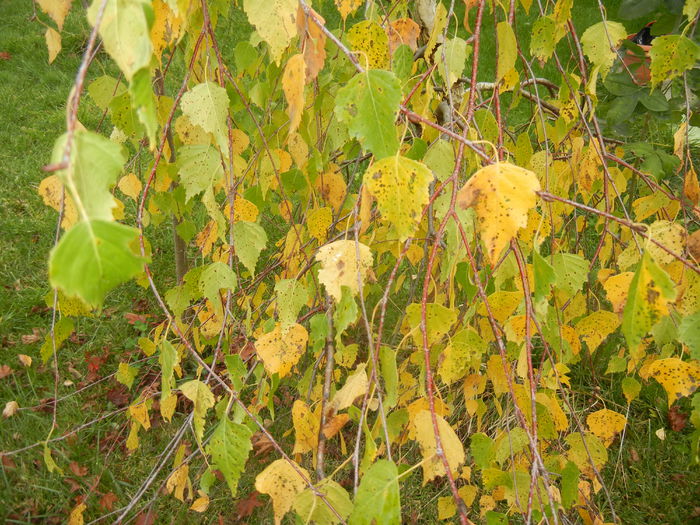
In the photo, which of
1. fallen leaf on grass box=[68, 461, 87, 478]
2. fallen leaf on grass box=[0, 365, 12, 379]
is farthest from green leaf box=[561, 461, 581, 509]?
fallen leaf on grass box=[0, 365, 12, 379]

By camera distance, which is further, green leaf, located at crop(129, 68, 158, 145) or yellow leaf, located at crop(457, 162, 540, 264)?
yellow leaf, located at crop(457, 162, 540, 264)

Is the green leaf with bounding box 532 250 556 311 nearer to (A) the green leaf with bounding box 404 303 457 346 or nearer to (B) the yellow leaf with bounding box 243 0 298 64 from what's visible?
(A) the green leaf with bounding box 404 303 457 346

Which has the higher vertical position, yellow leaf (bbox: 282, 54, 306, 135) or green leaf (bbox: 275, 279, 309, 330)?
yellow leaf (bbox: 282, 54, 306, 135)

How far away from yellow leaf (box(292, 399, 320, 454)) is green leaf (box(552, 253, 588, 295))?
0.42 meters

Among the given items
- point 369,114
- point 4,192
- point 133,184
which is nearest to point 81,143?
point 369,114

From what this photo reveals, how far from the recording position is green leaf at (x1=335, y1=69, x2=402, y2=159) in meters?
0.60

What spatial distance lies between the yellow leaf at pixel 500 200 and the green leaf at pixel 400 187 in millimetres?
43

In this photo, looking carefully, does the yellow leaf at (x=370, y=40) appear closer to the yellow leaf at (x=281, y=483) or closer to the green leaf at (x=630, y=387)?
the yellow leaf at (x=281, y=483)

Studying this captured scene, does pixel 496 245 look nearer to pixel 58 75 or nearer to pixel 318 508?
pixel 318 508

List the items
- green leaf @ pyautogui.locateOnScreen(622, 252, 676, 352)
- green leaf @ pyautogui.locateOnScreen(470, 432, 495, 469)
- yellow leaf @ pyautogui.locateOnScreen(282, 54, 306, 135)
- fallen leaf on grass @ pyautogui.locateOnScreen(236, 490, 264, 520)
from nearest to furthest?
green leaf @ pyautogui.locateOnScreen(622, 252, 676, 352) → yellow leaf @ pyautogui.locateOnScreen(282, 54, 306, 135) → green leaf @ pyautogui.locateOnScreen(470, 432, 495, 469) → fallen leaf on grass @ pyautogui.locateOnScreen(236, 490, 264, 520)

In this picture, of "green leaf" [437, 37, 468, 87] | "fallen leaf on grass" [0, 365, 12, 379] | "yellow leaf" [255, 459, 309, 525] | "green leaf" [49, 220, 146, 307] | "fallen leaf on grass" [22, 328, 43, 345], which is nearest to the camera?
"green leaf" [49, 220, 146, 307]

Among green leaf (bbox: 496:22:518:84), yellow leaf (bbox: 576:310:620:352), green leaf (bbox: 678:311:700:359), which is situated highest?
green leaf (bbox: 496:22:518:84)

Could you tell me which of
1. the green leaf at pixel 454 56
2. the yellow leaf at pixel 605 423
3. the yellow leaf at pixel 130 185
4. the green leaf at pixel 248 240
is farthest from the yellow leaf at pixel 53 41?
the yellow leaf at pixel 605 423

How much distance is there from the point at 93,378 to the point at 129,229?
5.78ft
